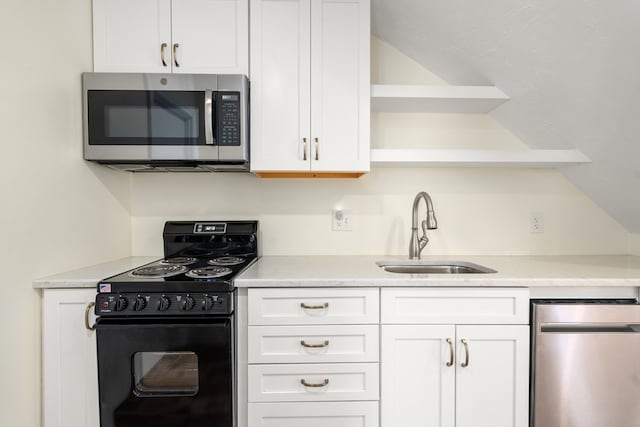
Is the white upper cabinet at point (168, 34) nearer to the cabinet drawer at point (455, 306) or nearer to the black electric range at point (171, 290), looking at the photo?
the black electric range at point (171, 290)

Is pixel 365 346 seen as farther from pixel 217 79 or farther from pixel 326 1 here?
pixel 326 1

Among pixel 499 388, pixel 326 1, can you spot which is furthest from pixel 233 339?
pixel 326 1

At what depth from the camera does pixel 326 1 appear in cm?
167

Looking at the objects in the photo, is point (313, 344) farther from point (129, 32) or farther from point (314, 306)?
point (129, 32)

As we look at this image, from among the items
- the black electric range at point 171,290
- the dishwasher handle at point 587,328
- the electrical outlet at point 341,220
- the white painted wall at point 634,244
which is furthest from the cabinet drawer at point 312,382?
the white painted wall at point 634,244

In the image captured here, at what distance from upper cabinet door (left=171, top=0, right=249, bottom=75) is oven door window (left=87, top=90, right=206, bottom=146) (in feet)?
0.60

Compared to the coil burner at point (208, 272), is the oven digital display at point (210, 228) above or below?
above

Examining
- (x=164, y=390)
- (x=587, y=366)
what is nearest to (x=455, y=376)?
(x=587, y=366)

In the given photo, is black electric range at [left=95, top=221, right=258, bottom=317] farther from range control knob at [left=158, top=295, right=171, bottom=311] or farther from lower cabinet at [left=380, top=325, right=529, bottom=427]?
lower cabinet at [left=380, top=325, right=529, bottom=427]

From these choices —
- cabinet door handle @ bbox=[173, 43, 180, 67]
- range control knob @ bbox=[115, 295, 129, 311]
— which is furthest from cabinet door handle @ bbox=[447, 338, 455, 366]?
cabinet door handle @ bbox=[173, 43, 180, 67]

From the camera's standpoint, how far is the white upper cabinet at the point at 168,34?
1.64 m

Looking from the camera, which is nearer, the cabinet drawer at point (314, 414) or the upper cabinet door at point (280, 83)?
the cabinet drawer at point (314, 414)

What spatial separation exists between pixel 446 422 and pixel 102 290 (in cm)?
151

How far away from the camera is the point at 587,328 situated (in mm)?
1403
